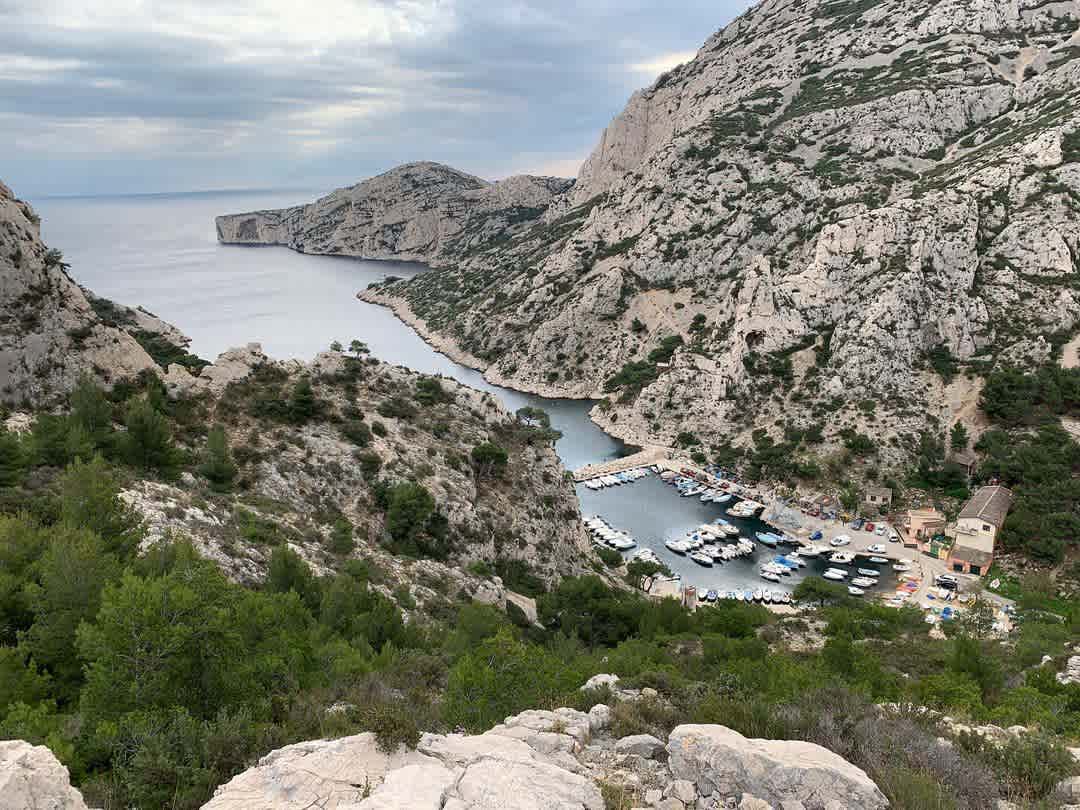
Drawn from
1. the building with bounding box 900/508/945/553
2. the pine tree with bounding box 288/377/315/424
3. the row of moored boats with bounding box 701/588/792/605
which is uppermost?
the pine tree with bounding box 288/377/315/424

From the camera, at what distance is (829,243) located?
210 feet

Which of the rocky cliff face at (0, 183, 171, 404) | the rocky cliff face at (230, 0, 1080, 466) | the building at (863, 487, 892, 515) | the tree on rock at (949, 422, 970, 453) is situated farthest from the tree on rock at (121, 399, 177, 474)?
the tree on rock at (949, 422, 970, 453)

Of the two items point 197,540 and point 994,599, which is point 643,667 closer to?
point 197,540

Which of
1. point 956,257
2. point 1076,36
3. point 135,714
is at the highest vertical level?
point 1076,36

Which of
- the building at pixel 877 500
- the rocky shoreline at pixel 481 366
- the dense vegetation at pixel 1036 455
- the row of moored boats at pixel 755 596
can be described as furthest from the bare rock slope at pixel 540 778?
the rocky shoreline at pixel 481 366

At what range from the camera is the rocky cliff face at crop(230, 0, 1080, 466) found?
5725 centimetres

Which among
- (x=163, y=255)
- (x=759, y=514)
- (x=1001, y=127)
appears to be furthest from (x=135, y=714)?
(x=163, y=255)

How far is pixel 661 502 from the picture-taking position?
55438 mm

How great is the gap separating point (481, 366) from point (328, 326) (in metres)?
37.7

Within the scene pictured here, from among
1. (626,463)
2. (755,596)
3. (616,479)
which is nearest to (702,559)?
(755,596)

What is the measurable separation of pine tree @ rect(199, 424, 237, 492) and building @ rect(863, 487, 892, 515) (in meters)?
47.3

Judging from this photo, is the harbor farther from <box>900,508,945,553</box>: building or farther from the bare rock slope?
the bare rock slope

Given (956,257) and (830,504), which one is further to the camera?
(956,257)

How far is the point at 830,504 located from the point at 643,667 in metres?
43.1
